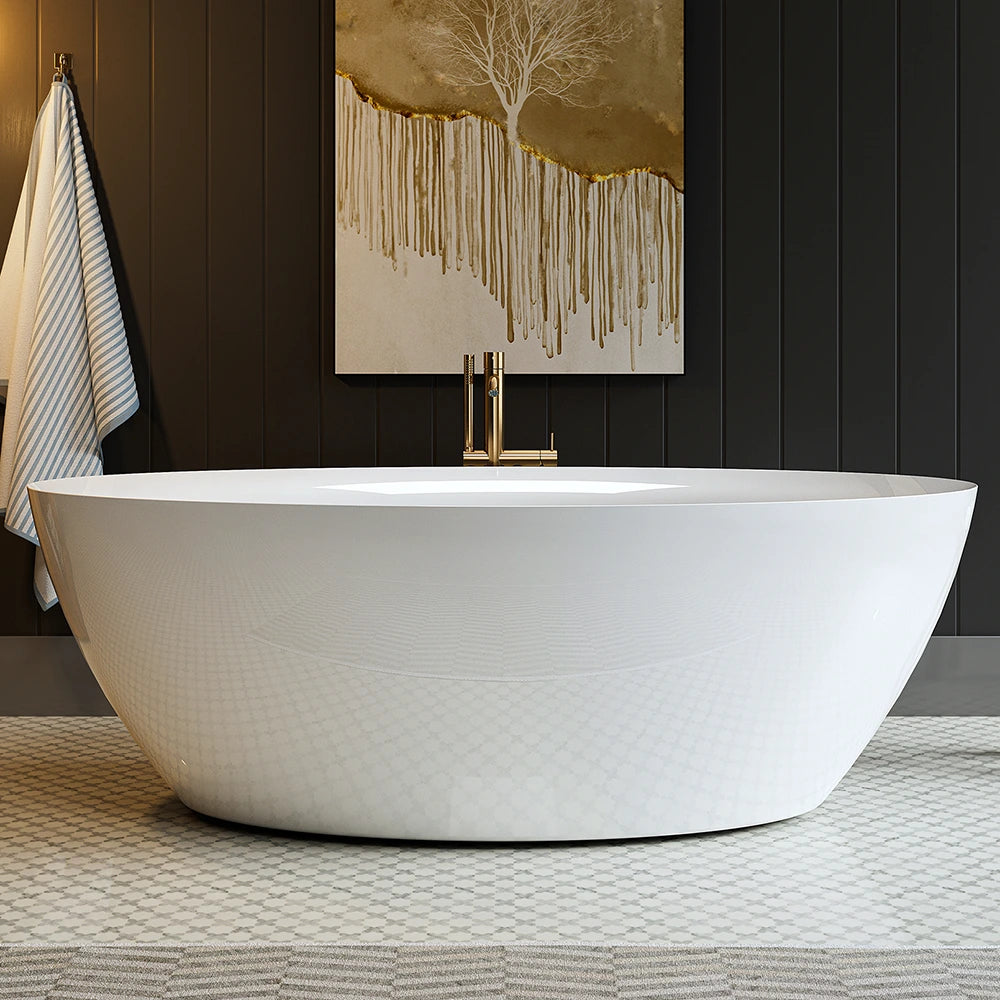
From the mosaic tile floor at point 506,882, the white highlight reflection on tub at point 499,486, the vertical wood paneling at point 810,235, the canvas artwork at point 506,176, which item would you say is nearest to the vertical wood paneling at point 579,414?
the canvas artwork at point 506,176

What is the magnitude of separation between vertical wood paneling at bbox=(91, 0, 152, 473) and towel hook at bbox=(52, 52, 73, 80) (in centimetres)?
5

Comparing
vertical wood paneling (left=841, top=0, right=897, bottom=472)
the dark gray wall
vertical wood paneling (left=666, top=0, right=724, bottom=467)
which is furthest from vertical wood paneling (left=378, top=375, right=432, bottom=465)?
vertical wood paneling (left=841, top=0, right=897, bottom=472)

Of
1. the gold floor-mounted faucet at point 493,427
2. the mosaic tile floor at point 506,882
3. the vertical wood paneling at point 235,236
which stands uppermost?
the vertical wood paneling at point 235,236

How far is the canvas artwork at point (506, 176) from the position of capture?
2582mm

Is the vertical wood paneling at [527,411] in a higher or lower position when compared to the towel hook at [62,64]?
lower

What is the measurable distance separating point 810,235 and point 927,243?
25 cm

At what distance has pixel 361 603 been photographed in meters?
1.40

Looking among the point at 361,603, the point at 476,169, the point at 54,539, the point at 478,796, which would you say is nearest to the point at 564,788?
the point at 478,796

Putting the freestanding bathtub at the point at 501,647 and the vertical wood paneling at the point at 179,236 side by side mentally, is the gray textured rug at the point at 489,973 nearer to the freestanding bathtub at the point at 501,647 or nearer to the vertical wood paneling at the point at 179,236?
the freestanding bathtub at the point at 501,647

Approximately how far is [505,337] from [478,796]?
4.28ft

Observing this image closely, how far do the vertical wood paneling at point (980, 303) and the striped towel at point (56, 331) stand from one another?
5.96ft

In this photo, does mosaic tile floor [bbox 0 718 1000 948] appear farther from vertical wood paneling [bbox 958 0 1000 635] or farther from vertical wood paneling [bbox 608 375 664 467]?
vertical wood paneling [bbox 608 375 664 467]

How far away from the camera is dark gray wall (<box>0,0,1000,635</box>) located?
102 inches

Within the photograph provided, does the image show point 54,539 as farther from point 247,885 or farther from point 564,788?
point 564,788
